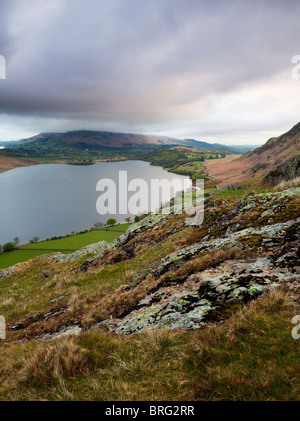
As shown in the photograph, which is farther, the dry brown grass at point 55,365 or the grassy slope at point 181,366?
the dry brown grass at point 55,365

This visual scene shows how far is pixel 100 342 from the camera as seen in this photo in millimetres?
5582

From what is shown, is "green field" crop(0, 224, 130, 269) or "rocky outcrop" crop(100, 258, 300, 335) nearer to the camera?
"rocky outcrop" crop(100, 258, 300, 335)

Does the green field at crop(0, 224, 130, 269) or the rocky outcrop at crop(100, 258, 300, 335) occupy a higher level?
the rocky outcrop at crop(100, 258, 300, 335)

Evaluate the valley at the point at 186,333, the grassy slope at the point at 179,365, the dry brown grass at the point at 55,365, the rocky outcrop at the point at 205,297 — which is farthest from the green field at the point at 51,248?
the grassy slope at the point at 179,365

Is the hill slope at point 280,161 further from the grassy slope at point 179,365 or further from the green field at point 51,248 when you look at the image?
the green field at point 51,248

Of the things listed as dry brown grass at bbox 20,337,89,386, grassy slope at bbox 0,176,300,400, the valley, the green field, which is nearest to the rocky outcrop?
the valley

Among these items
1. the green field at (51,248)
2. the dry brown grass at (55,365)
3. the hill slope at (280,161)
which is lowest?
the green field at (51,248)

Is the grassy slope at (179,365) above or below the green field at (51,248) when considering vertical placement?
above

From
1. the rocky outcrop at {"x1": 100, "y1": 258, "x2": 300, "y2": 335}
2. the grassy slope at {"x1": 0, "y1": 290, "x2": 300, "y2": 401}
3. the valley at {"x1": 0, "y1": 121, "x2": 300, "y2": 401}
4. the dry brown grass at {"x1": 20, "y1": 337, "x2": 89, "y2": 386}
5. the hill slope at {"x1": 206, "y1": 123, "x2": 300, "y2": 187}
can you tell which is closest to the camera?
the grassy slope at {"x1": 0, "y1": 290, "x2": 300, "y2": 401}

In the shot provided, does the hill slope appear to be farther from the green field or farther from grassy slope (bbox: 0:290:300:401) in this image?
the green field

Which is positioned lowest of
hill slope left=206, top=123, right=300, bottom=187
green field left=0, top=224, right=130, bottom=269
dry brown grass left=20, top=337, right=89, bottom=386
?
green field left=0, top=224, right=130, bottom=269

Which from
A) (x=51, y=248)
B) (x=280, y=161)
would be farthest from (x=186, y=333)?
(x=280, y=161)

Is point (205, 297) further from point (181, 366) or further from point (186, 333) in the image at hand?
point (181, 366)
